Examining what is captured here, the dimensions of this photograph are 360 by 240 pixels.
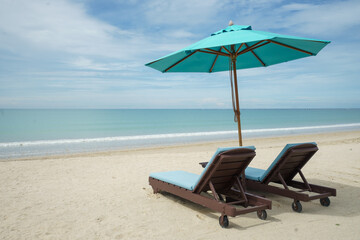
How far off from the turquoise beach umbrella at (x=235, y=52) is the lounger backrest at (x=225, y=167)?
3.39 ft

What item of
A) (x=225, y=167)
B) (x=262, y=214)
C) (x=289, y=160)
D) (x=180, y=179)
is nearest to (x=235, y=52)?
(x=289, y=160)

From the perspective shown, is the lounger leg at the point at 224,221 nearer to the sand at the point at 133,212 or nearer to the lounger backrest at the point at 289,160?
the sand at the point at 133,212

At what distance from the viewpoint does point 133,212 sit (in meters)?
4.27

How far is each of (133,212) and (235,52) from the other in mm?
2993

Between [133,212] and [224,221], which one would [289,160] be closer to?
[224,221]

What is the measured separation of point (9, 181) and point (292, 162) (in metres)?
5.67

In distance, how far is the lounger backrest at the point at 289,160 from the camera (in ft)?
14.0

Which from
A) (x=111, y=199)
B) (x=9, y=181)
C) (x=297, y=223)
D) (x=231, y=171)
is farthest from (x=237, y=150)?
(x=9, y=181)

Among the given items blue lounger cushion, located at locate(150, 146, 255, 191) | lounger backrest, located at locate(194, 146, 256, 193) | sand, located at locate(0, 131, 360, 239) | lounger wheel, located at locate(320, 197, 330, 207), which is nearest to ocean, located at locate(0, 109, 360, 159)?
sand, located at locate(0, 131, 360, 239)

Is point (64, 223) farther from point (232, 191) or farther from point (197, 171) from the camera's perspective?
point (197, 171)

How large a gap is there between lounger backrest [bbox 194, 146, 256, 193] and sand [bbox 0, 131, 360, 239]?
16.7 inches

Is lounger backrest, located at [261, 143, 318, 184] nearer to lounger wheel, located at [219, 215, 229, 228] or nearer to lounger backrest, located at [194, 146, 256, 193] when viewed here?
lounger backrest, located at [194, 146, 256, 193]

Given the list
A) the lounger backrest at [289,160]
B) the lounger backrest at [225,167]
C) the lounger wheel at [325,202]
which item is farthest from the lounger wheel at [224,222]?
the lounger wheel at [325,202]

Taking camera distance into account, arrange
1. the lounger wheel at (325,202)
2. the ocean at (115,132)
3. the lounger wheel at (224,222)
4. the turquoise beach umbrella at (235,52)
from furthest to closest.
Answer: the ocean at (115,132) < the lounger wheel at (325,202) < the turquoise beach umbrella at (235,52) < the lounger wheel at (224,222)
